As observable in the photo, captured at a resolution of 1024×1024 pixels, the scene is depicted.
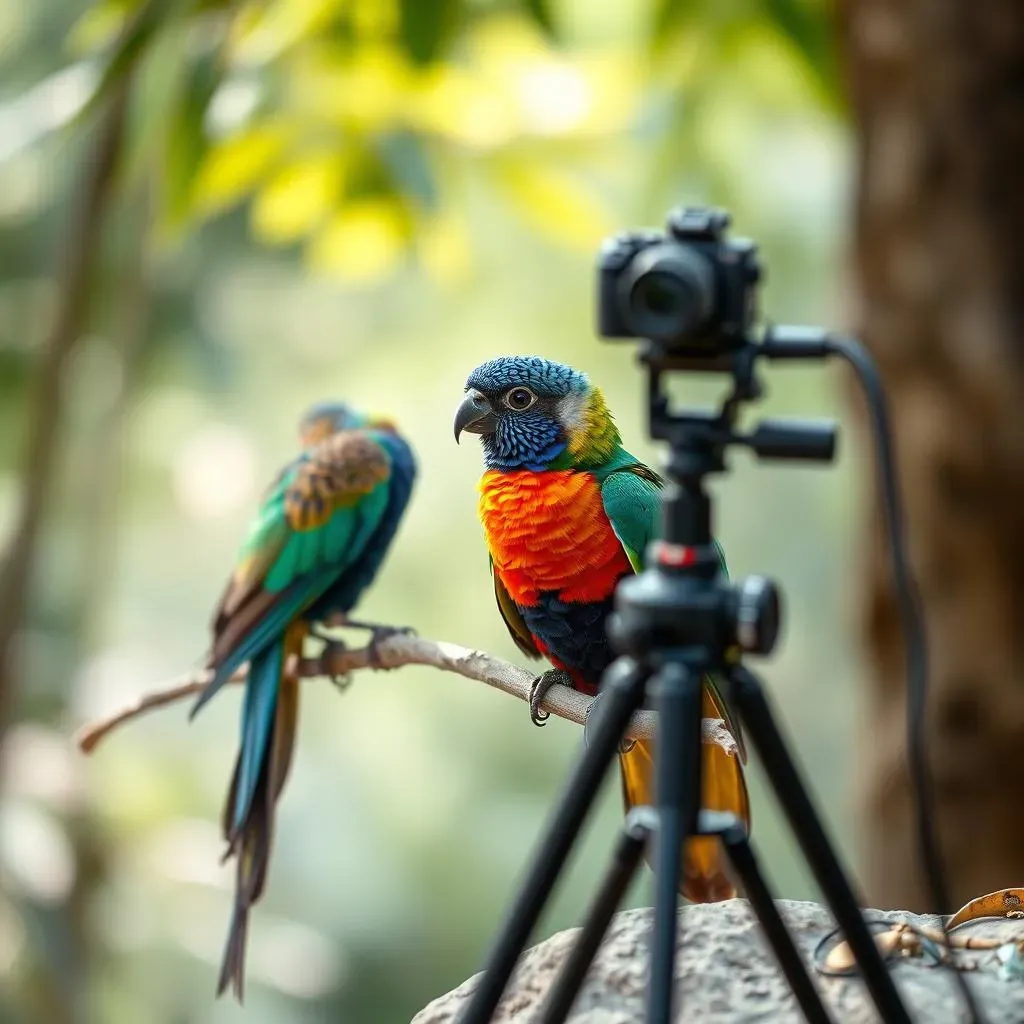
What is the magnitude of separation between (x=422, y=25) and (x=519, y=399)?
1034 millimetres

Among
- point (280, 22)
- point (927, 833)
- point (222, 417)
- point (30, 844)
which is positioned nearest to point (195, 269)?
point (222, 417)

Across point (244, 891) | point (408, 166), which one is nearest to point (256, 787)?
point (244, 891)

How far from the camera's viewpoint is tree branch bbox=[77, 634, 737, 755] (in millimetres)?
1115

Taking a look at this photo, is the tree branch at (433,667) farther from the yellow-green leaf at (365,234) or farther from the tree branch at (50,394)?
the tree branch at (50,394)

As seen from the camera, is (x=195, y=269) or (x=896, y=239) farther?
(x=195, y=269)

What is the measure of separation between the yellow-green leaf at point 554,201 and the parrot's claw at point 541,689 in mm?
1071

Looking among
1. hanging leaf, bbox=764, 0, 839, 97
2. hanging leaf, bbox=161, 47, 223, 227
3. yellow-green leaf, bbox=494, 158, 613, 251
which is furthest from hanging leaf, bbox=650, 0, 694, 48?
hanging leaf, bbox=161, 47, 223, 227

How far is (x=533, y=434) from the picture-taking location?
1.25m

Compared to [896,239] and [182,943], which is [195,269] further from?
[896,239]

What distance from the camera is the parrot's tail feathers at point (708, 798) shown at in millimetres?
1224

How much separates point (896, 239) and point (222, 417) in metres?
3.54

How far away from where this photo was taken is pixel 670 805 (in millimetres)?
856

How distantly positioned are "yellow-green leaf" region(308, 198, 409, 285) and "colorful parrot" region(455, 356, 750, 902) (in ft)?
3.51

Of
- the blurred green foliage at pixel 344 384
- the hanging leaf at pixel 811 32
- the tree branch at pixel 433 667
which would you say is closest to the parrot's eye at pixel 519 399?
the tree branch at pixel 433 667
